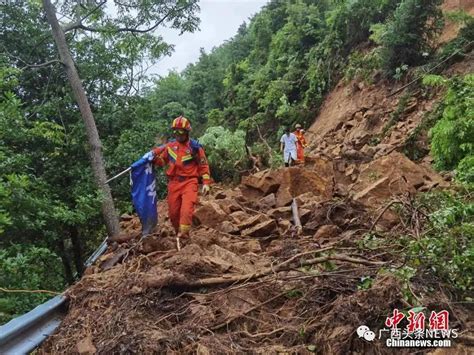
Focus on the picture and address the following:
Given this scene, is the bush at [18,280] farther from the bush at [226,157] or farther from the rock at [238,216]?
the bush at [226,157]

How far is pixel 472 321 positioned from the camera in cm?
310

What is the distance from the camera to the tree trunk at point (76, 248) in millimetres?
8930

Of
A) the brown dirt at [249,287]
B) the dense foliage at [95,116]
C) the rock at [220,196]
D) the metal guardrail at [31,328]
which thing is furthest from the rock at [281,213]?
the metal guardrail at [31,328]

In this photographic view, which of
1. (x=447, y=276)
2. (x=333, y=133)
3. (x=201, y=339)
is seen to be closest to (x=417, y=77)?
(x=333, y=133)

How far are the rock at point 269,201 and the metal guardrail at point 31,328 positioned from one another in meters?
3.90

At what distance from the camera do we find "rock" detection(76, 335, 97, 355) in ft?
11.1

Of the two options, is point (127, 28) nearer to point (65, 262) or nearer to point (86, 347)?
point (65, 262)

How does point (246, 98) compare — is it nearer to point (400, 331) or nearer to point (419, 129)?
point (419, 129)

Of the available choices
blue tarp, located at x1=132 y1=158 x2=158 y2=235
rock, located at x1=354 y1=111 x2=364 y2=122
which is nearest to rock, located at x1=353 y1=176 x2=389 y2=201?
blue tarp, located at x1=132 y1=158 x2=158 y2=235

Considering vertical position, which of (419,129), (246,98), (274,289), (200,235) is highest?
(246,98)

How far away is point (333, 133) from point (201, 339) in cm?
1188

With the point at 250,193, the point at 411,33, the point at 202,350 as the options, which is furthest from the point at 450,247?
the point at 411,33

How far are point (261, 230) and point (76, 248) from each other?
4.77 metres

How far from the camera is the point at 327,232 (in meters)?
5.54
